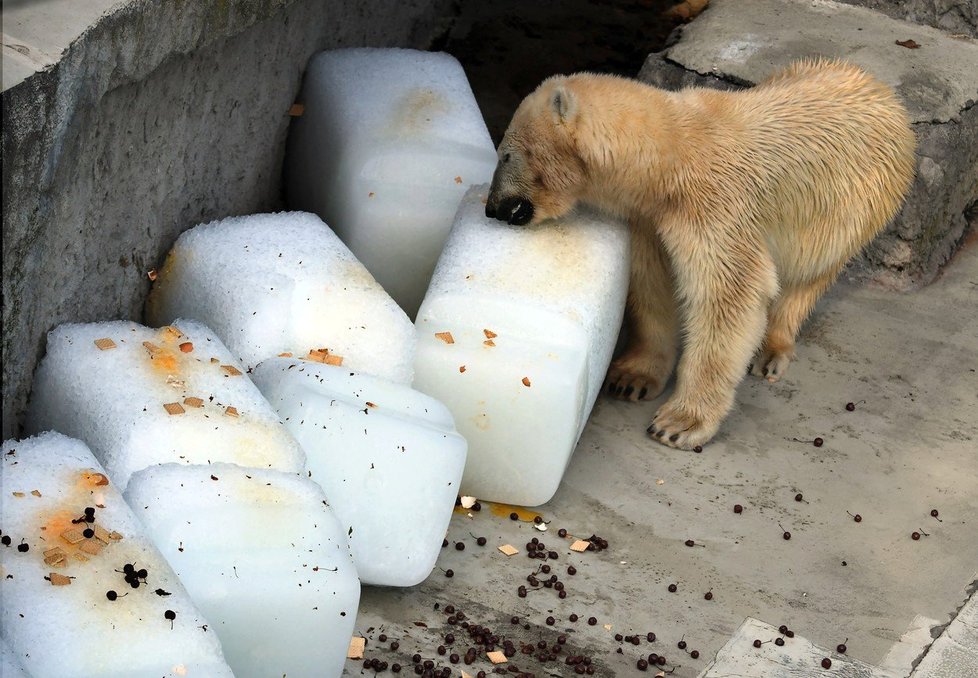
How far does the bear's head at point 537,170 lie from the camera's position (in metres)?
4.36

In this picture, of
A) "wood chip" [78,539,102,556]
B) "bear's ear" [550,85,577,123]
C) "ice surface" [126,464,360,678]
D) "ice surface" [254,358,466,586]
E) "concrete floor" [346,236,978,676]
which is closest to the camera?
"wood chip" [78,539,102,556]

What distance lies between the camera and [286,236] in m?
4.23

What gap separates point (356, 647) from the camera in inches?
136

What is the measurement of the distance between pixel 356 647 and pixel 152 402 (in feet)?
2.65

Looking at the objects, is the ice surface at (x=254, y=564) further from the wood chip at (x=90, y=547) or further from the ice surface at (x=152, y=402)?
the wood chip at (x=90, y=547)

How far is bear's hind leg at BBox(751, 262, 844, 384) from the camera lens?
4.98m

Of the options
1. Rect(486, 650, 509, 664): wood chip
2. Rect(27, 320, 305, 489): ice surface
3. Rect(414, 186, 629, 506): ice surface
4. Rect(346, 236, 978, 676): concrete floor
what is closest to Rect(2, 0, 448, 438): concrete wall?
Rect(27, 320, 305, 489): ice surface

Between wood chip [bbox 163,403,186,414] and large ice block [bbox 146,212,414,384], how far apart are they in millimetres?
497

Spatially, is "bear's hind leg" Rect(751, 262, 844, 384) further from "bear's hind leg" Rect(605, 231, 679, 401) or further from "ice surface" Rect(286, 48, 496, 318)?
"ice surface" Rect(286, 48, 496, 318)

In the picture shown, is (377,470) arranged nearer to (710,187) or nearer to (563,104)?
(563,104)

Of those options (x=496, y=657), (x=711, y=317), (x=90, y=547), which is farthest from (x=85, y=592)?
(x=711, y=317)

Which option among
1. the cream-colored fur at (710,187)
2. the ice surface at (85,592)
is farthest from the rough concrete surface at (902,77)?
the ice surface at (85,592)

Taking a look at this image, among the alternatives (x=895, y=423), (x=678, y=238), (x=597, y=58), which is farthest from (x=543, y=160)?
(x=597, y=58)

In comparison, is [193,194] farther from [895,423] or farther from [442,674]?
[895,423]
